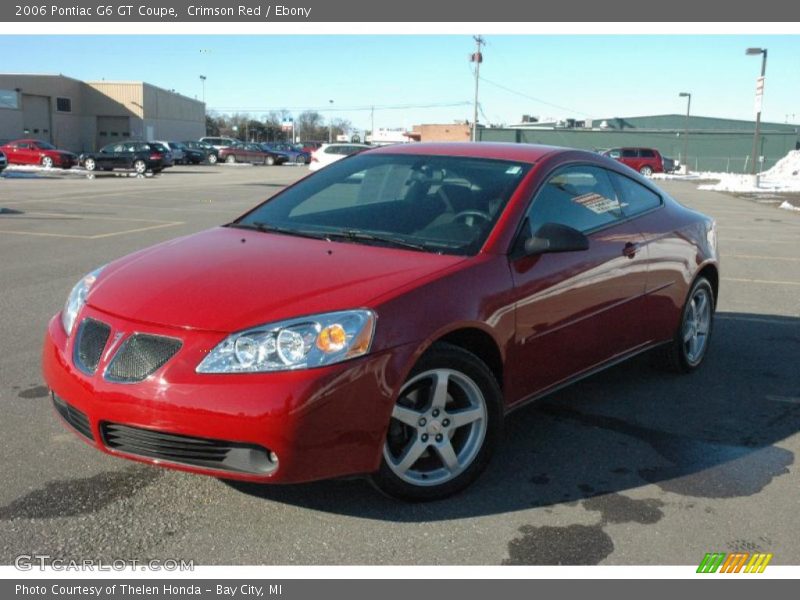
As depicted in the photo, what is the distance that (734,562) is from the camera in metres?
3.14

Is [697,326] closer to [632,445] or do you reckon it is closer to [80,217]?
[632,445]

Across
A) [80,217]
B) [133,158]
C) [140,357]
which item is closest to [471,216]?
[140,357]

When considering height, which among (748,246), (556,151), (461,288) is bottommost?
(748,246)

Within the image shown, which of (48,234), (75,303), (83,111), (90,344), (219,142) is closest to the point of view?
(90,344)

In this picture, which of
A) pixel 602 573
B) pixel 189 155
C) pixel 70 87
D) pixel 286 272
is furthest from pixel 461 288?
pixel 70 87

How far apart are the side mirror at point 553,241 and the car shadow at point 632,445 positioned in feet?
3.46

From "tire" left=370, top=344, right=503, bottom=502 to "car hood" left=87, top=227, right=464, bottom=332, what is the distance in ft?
1.38

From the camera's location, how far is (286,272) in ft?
11.7

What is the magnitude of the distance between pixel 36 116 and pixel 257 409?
62230 millimetres

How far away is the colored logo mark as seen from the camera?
310cm

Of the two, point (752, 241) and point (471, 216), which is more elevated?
point (471, 216)

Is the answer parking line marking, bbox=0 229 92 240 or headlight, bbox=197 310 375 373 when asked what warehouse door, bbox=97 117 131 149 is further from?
headlight, bbox=197 310 375 373

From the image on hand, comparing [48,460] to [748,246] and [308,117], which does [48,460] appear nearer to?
[748,246]
